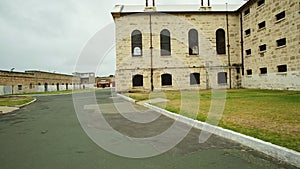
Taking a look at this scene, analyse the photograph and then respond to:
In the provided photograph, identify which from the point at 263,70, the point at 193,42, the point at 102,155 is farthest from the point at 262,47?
the point at 102,155

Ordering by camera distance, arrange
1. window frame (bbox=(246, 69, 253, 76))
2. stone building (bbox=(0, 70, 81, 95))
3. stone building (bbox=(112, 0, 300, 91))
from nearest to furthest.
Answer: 1. window frame (bbox=(246, 69, 253, 76))
2. stone building (bbox=(112, 0, 300, 91))
3. stone building (bbox=(0, 70, 81, 95))

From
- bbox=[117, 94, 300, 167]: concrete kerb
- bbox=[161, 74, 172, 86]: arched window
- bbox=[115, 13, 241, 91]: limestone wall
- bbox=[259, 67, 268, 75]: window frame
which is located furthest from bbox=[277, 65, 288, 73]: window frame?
bbox=[117, 94, 300, 167]: concrete kerb

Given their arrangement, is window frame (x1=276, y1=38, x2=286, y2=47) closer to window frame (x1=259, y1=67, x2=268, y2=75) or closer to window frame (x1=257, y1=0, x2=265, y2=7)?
window frame (x1=259, y1=67, x2=268, y2=75)

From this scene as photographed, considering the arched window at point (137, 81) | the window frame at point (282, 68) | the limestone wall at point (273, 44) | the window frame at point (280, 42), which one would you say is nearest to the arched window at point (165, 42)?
the arched window at point (137, 81)

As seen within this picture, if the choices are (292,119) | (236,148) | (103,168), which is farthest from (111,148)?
(292,119)

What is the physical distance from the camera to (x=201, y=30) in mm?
26234

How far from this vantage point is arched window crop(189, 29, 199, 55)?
86.3ft

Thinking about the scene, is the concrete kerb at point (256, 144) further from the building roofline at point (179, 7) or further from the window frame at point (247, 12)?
the window frame at point (247, 12)

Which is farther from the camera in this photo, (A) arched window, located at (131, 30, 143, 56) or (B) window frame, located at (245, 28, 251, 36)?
(A) arched window, located at (131, 30, 143, 56)

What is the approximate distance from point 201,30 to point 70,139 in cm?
2284

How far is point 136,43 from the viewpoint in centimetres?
2572

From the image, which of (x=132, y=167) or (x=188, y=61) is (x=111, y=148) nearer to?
(x=132, y=167)

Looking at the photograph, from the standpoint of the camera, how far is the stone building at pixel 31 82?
34.5 m

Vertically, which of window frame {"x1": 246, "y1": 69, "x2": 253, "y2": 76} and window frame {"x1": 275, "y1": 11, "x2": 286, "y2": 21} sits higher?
window frame {"x1": 275, "y1": 11, "x2": 286, "y2": 21}
